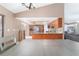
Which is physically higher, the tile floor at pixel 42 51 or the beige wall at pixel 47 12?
the beige wall at pixel 47 12

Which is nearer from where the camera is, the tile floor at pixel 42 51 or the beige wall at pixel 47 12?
the tile floor at pixel 42 51

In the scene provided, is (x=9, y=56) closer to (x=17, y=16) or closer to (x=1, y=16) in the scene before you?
(x=1, y=16)

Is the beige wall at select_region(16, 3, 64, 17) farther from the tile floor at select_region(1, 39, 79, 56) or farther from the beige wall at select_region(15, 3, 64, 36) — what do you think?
the tile floor at select_region(1, 39, 79, 56)

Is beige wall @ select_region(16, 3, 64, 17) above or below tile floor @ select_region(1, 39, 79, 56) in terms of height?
above

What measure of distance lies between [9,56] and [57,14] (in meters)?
6.14

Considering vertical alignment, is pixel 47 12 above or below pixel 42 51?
above

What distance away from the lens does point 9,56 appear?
3.98 feet

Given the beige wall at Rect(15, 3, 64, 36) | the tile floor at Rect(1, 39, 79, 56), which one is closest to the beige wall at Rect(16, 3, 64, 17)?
the beige wall at Rect(15, 3, 64, 36)

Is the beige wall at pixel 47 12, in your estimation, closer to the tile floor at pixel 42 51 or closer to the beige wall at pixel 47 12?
the beige wall at pixel 47 12

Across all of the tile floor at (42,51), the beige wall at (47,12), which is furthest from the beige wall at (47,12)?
the tile floor at (42,51)

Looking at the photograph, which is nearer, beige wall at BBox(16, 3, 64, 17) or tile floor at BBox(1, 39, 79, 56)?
tile floor at BBox(1, 39, 79, 56)

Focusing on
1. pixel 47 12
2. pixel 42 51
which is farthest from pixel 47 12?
pixel 42 51

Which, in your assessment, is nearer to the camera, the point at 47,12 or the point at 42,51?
the point at 42,51

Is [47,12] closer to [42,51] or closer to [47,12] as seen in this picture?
[47,12]
